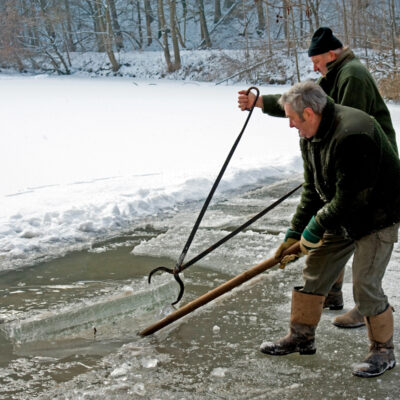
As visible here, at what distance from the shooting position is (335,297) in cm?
380

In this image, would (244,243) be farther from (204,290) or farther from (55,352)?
(55,352)

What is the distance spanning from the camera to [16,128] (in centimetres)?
1352

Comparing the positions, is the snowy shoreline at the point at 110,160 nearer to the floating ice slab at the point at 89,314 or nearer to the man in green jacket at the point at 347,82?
the floating ice slab at the point at 89,314

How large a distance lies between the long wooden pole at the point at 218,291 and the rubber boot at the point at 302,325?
210 mm

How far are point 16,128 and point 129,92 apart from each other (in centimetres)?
974

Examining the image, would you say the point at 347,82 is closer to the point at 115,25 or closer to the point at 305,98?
the point at 305,98

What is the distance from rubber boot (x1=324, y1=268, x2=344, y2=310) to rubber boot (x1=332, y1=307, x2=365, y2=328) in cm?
25

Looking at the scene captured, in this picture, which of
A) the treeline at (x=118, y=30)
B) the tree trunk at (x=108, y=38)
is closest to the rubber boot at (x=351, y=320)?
the treeline at (x=118, y=30)

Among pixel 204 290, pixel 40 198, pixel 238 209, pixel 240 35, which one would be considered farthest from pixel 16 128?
pixel 240 35

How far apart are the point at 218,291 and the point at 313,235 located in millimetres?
726

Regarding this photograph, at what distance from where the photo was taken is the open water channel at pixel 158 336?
113 inches

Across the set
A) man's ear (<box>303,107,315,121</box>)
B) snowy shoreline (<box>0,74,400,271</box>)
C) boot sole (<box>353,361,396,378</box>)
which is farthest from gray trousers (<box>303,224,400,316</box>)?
snowy shoreline (<box>0,74,400,271</box>)

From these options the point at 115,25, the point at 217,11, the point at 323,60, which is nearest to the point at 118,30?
the point at 115,25

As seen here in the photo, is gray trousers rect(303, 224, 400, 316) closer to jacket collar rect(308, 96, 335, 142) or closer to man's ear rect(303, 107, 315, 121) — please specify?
jacket collar rect(308, 96, 335, 142)
